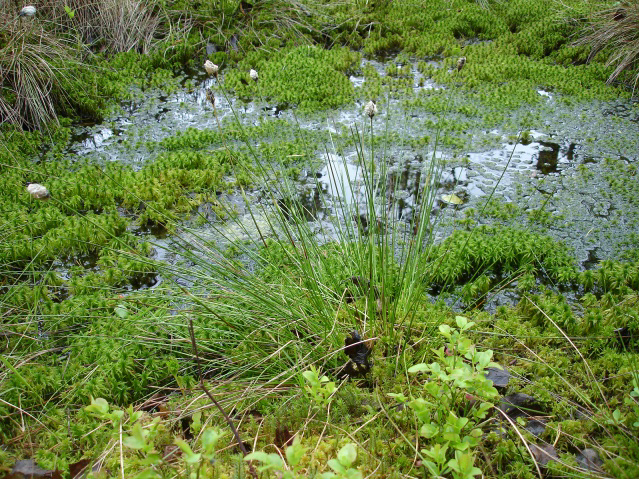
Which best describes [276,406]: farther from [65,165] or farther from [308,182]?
[65,165]

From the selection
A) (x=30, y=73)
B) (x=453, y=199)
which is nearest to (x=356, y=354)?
(x=453, y=199)

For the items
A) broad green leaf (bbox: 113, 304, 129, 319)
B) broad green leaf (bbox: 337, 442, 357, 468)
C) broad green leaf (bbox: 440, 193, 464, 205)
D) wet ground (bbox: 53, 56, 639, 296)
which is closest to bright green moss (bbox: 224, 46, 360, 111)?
wet ground (bbox: 53, 56, 639, 296)

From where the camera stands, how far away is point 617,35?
5.36 metres

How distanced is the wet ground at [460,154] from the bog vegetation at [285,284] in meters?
0.07

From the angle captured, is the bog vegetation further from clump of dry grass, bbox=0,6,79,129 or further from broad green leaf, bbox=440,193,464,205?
broad green leaf, bbox=440,193,464,205

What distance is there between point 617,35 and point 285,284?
5.10 m

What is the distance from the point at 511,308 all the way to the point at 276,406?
146 centimetres

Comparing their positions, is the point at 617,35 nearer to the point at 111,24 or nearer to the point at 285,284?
the point at 285,284

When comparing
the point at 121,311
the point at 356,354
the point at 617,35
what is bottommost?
the point at 356,354

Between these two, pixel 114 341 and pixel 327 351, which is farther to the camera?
pixel 114 341

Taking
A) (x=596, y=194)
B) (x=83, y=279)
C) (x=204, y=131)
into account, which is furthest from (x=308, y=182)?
(x=596, y=194)

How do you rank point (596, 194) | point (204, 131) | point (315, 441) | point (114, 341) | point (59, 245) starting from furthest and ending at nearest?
point (204, 131)
point (596, 194)
point (59, 245)
point (114, 341)
point (315, 441)

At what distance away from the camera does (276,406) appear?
2029 millimetres

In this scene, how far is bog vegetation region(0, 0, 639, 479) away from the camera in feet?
5.76
